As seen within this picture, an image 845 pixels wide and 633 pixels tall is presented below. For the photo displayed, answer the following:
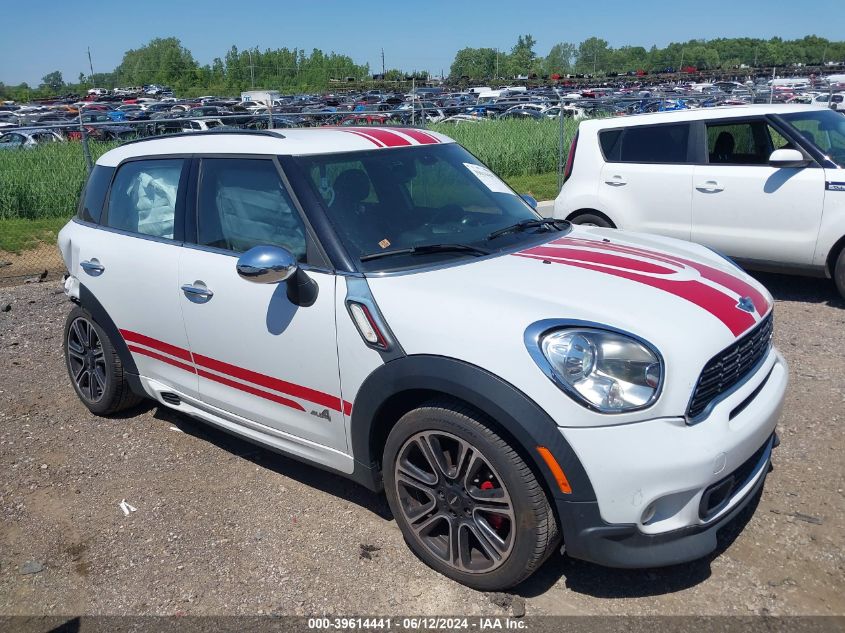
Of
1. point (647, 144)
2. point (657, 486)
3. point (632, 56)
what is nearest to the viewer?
point (657, 486)

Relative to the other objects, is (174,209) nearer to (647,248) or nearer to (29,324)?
(647,248)

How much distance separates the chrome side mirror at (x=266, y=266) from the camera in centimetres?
312

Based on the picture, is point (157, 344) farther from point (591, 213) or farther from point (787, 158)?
point (787, 158)

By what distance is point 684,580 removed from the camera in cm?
307

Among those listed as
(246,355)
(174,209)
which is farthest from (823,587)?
(174,209)

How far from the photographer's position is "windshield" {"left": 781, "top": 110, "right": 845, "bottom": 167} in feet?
22.0

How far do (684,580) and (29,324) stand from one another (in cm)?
619

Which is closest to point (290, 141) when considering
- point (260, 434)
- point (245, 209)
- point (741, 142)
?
point (245, 209)

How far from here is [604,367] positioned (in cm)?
265

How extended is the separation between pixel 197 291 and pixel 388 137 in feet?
4.21

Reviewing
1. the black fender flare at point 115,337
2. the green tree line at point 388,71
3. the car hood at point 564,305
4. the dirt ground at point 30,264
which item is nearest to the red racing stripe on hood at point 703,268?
the car hood at point 564,305

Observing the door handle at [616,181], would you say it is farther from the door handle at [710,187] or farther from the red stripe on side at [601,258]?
the red stripe on side at [601,258]

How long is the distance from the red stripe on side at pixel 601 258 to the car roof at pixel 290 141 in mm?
1045

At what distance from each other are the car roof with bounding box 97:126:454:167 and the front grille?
1.99m
